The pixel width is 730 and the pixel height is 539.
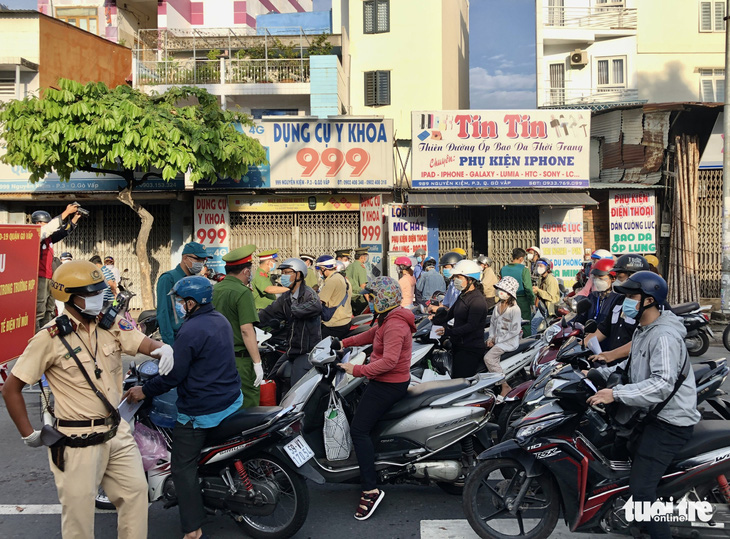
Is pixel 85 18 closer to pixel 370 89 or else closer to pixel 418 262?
pixel 370 89

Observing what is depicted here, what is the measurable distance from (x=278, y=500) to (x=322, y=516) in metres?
0.66

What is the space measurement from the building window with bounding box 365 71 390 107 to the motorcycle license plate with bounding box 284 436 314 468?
63.6 ft

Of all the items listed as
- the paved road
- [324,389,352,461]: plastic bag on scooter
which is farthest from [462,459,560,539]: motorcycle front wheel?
[324,389,352,461]: plastic bag on scooter

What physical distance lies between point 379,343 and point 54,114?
1092cm

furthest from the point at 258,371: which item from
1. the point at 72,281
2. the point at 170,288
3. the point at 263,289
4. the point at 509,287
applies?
the point at 263,289

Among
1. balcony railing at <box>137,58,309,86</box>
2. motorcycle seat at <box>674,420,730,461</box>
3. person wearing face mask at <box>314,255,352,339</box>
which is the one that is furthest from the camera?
balcony railing at <box>137,58,309,86</box>

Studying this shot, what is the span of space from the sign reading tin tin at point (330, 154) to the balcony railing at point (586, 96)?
9827mm

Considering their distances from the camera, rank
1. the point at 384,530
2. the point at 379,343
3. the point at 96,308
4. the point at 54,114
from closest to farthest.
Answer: the point at 96,308 < the point at 384,530 < the point at 379,343 < the point at 54,114

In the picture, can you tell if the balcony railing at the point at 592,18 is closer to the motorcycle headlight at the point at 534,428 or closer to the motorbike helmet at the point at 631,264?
the motorbike helmet at the point at 631,264

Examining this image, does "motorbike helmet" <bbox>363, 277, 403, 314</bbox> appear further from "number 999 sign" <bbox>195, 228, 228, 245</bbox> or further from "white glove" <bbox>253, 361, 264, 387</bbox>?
"number 999 sign" <bbox>195, 228, 228, 245</bbox>

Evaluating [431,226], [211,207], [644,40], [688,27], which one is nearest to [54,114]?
[211,207]

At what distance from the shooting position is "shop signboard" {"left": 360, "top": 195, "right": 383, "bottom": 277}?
1616cm

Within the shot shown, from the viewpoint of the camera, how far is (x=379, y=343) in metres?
5.04

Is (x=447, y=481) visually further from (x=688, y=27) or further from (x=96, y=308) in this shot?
(x=688, y=27)
